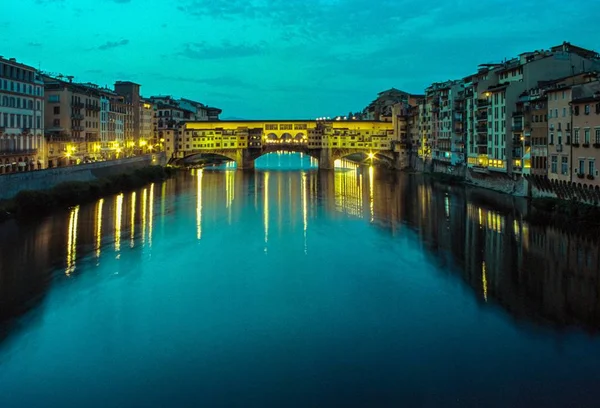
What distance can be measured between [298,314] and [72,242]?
24.6ft

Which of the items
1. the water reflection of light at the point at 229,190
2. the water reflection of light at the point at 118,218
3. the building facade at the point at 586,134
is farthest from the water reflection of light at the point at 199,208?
the building facade at the point at 586,134

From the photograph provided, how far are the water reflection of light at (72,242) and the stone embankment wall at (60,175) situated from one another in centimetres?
155

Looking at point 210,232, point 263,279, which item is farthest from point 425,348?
point 210,232

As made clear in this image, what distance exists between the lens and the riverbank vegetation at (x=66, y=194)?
1798 cm

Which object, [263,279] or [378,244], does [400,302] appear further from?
[378,244]

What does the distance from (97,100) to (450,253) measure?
2333cm

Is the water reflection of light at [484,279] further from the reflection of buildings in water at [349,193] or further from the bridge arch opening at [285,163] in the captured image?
the bridge arch opening at [285,163]

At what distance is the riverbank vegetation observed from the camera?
17984 mm

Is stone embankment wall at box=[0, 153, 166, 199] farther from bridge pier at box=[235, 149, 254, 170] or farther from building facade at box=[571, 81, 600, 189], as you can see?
building facade at box=[571, 81, 600, 189]

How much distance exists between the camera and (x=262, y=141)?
1756 inches

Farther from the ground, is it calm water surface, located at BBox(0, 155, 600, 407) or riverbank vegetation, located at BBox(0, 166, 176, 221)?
riverbank vegetation, located at BBox(0, 166, 176, 221)

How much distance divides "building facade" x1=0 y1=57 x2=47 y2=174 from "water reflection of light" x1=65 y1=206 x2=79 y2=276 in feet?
11.5

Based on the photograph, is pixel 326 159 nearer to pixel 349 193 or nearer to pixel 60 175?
pixel 349 193

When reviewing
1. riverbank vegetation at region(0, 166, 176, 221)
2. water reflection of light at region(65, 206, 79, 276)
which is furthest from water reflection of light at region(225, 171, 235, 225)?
water reflection of light at region(65, 206, 79, 276)
